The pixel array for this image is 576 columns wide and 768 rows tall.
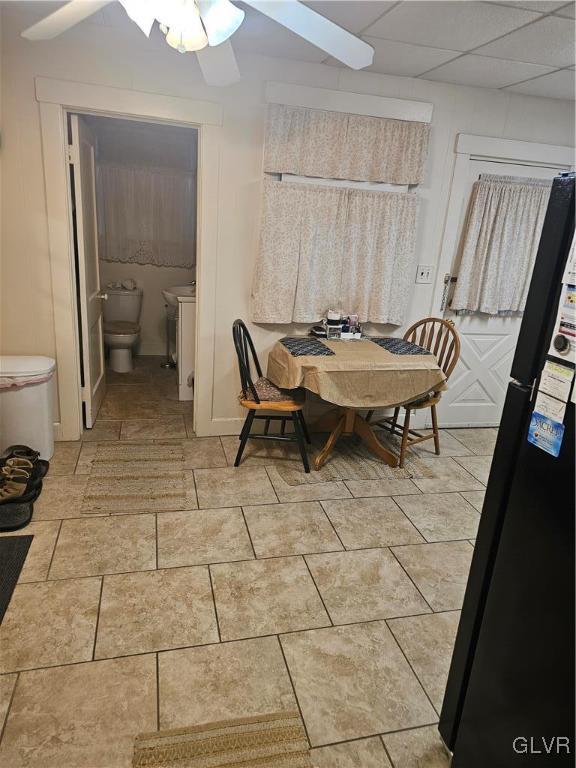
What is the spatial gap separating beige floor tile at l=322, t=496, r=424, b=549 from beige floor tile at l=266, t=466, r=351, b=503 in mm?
75

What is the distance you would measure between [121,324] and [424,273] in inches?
113

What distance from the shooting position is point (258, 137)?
10.3 ft

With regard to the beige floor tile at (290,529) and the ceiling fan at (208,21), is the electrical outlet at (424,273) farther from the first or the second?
the ceiling fan at (208,21)

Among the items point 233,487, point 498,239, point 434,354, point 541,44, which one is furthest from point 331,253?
→ point 233,487

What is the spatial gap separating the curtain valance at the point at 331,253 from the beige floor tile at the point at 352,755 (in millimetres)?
2398

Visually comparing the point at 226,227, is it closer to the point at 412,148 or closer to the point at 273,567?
the point at 412,148

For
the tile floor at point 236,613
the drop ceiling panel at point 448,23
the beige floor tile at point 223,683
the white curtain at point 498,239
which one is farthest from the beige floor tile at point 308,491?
the drop ceiling panel at point 448,23

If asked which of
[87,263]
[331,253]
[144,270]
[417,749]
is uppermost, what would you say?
[331,253]

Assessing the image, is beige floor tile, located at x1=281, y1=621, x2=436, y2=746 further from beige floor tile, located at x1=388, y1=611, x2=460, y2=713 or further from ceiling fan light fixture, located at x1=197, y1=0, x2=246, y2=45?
ceiling fan light fixture, located at x1=197, y1=0, x2=246, y2=45

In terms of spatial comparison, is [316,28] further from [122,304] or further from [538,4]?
[122,304]

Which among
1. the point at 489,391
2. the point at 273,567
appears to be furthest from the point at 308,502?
the point at 489,391

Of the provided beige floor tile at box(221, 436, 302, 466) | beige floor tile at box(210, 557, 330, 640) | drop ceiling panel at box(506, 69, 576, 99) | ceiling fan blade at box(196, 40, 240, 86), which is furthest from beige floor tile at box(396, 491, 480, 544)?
drop ceiling panel at box(506, 69, 576, 99)

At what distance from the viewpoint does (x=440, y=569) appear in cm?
241

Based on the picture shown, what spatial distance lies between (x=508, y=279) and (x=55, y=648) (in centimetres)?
361
